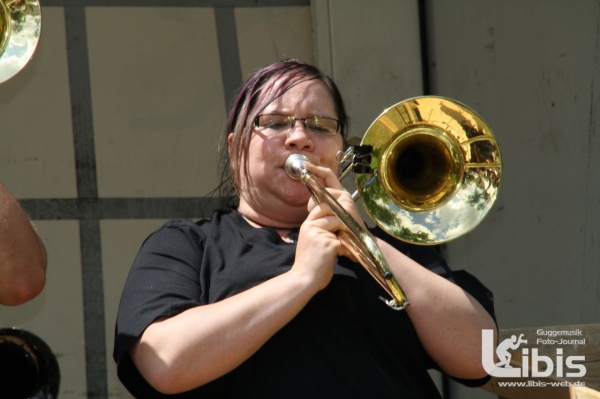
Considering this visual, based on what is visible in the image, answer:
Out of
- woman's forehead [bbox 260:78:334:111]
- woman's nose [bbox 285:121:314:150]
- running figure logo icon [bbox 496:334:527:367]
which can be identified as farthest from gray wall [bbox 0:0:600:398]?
woman's nose [bbox 285:121:314:150]

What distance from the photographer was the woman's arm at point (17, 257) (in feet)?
7.88

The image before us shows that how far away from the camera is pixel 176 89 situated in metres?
A: 3.72

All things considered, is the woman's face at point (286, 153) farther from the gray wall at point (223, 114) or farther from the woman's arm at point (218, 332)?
the gray wall at point (223, 114)

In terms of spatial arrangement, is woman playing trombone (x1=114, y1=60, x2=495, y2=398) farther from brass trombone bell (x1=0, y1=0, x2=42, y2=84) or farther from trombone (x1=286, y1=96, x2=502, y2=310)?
brass trombone bell (x1=0, y1=0, x2=42, y2=84)

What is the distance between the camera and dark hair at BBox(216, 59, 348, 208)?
281 cm

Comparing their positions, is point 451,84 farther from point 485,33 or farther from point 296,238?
point 296,238

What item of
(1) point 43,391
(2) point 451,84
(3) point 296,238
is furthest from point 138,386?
(2) point 451,84

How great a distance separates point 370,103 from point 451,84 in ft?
1.09

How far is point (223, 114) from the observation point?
12.3ft

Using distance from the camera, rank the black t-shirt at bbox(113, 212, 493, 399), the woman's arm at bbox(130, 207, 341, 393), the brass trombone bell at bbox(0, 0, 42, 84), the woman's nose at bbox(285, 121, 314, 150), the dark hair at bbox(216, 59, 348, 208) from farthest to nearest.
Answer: the dark hair at bbox(216, 59, 348, 208) < the woman's nose at bbox(285, 121, 314, 150) < the brass trombone bell at bbox(0, 0, 42, 84) < the black t-shirt at bbox(113, 212, 493, 399) < the woman's arm at bbox(130, 207, 341, 393)

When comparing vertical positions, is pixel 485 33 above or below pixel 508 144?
above

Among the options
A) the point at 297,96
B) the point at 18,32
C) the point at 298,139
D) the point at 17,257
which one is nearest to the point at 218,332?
the point at 17,257

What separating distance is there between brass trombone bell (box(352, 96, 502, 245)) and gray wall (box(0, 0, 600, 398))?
0.93m

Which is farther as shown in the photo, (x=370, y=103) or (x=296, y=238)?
(x=370, y=103)
